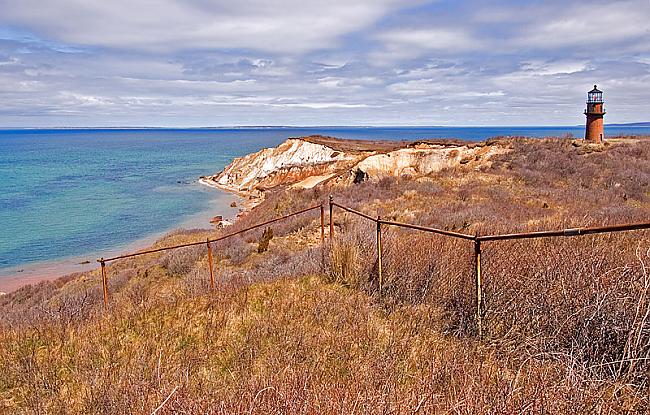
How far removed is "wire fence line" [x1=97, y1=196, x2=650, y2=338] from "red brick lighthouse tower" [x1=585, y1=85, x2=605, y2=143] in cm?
3327

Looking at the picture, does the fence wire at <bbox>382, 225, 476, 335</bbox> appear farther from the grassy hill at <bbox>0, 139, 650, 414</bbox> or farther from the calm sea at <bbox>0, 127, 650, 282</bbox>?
the calm sea at <bbox>0, 127, 650, 282</bbox>

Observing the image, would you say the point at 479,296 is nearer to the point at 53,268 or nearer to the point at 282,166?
the point at 53,268

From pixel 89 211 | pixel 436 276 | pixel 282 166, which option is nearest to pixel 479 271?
pixel 436 276

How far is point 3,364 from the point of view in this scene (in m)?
5.58

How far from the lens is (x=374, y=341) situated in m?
5.37

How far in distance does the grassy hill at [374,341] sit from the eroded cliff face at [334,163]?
815 inches

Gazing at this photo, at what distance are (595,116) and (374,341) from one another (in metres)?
36.1

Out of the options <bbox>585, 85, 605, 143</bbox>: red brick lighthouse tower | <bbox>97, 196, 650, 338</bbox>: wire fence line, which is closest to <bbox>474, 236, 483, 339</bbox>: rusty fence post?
<bbox>97, 196, 650, 338</bbox>: wire fence line

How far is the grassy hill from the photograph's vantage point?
366 cm

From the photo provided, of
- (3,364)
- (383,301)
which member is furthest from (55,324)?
(383,301)

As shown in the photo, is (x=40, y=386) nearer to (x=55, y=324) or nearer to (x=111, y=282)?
(x=55, y=324)

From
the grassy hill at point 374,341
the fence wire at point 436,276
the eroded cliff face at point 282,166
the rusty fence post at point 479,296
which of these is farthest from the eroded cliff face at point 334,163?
the rusty fence post at point 479,296

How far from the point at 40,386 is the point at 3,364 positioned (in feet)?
3.67

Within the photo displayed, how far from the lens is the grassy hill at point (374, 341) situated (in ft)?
12.0
